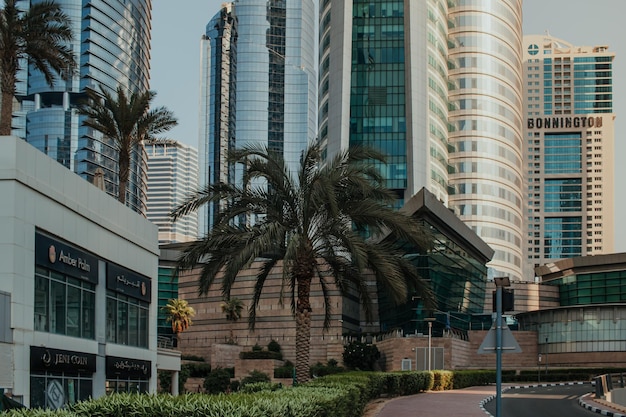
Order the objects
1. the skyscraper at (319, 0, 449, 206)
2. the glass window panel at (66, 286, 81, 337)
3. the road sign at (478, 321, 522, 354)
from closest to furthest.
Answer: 1. the road sign at (478, 321, 522, 354)
2. the glass window panel at (66, 286, 81, 337)
3. the skyscraper at (319, 0, 449, 206)

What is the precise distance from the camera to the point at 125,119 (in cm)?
4244

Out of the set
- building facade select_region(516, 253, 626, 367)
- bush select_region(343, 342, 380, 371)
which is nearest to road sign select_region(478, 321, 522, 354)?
bush select_region(343, 342, 380, 371)

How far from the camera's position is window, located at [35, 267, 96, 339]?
29.6 m

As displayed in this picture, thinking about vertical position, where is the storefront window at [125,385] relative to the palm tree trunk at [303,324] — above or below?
below

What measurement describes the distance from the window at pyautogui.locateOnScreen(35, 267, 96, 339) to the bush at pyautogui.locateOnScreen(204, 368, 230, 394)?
172ft

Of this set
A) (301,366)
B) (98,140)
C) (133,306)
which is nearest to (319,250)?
(301,366)

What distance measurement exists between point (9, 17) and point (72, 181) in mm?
8092

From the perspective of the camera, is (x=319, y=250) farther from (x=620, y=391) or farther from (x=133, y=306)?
(x=620, y=391)

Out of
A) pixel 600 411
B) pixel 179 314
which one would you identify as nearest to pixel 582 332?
pixel 179 314

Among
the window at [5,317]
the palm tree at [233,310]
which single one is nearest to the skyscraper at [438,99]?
the palm tree at [233,310]

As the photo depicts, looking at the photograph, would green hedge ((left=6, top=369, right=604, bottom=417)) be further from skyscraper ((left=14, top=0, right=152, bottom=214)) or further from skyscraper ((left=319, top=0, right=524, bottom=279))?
skyscraper ((left=14, top=0, right=152, bottom=214))

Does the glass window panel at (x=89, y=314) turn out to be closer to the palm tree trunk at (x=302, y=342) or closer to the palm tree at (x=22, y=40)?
the palm tree at (x=22, y=40)

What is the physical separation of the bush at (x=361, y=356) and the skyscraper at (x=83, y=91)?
8318 centimetres

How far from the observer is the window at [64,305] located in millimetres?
29609
